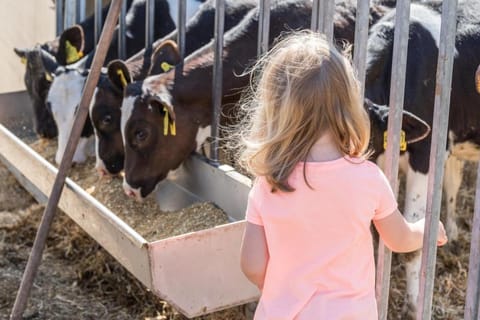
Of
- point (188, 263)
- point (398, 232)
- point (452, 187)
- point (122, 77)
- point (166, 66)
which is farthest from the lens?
point (452, 187)

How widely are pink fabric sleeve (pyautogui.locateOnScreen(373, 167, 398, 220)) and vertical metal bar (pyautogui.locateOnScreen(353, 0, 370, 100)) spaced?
27.8 inches

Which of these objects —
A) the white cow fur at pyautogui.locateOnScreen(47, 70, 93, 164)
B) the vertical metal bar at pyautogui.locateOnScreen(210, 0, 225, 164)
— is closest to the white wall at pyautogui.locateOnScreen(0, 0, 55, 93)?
the white cow fur at pyautogui.locateOnScreen(47, 70, 93, 164)

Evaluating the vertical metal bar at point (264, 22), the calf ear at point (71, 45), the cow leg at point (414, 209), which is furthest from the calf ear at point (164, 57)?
the cow leg at point (414, 209)

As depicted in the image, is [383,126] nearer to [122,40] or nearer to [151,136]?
[151,136]

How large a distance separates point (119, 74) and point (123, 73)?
3cm

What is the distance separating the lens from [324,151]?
97.7 inches

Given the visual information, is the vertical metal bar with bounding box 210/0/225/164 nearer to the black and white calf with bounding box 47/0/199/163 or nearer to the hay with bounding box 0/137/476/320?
the hay with bounding box 0/137/476/320

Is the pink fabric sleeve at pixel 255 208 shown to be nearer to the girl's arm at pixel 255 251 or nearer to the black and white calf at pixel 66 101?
the girl's arm at pixel 255 251

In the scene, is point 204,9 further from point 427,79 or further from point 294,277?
point 294,277

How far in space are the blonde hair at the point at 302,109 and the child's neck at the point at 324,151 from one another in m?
0.02

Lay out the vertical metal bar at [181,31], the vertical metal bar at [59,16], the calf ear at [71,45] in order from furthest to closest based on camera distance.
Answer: the vertical metal bar at [59,16] → the calf ear at [71,45] → the vertical metal bar at [181,31]

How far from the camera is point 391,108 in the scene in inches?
120

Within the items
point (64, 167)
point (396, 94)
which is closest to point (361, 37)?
point (396, 94)

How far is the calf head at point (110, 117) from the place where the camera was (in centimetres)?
552
